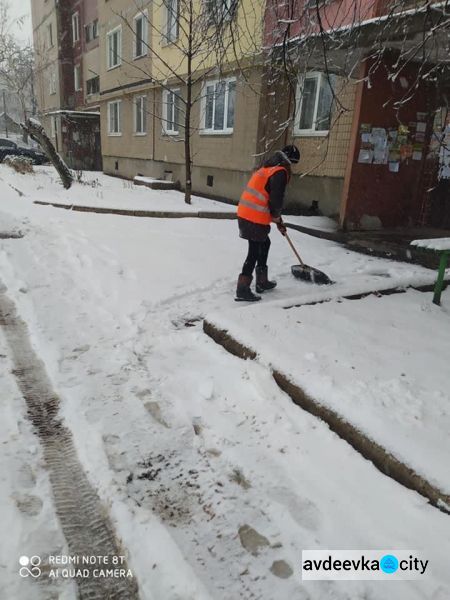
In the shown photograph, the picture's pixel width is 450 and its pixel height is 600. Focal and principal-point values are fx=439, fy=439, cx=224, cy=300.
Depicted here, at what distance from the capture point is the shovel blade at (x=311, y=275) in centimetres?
525

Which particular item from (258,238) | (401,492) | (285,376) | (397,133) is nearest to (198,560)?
(401,492)

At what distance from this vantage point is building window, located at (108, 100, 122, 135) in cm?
2011

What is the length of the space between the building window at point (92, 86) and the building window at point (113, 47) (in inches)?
276

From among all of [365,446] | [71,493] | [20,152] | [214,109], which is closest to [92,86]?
[20,152]

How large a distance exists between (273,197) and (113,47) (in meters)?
19.2

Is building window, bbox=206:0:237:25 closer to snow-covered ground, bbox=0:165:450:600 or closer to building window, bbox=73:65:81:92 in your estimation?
snow-covered ground, bbox=0:165:450:600

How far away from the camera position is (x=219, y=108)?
41.3 ft

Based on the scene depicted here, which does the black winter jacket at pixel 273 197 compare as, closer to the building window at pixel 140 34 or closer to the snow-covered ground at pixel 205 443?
the snow-covered ground at pixel 205 443

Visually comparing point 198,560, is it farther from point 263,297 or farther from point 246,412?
point 263,297

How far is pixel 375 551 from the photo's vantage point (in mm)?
1952

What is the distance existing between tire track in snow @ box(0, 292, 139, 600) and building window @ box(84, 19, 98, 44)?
27.3 m

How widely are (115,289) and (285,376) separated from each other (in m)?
2.59

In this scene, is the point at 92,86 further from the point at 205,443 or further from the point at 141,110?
the point at 205,443

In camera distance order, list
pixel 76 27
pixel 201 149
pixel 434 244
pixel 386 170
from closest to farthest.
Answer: pixel 434 244 < pixel 386 170 < pixel 201 149 < pixel 76 27
